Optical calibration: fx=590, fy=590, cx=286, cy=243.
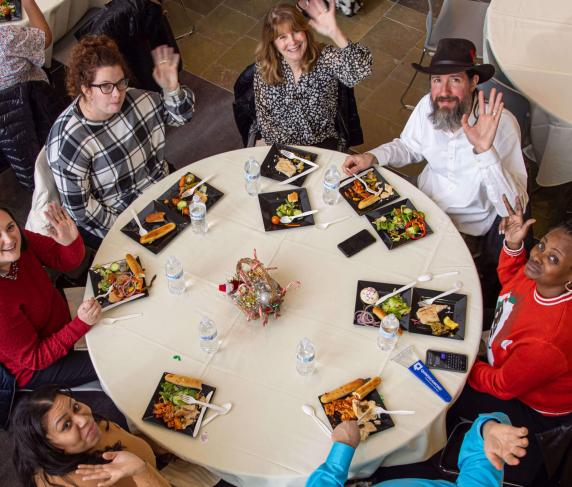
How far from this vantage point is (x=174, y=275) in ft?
7.80

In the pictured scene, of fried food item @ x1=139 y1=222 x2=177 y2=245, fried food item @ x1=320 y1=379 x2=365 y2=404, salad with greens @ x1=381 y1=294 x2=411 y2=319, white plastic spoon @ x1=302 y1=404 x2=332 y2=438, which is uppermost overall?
fried food item @ x1=139 y1=222 x2=177 y2=245

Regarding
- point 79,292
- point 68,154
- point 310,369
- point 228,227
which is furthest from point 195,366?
point 68,154

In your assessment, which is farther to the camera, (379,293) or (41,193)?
(41,193)

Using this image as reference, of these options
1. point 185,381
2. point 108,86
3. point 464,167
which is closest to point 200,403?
point 185,381

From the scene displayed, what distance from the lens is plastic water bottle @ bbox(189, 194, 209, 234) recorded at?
2572 mm

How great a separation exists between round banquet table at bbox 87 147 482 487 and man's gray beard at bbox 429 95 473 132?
34 cm

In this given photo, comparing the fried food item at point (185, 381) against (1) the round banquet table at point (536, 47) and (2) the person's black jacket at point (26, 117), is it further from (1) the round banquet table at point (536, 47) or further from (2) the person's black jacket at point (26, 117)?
(1) the round banquet table at point (536, 47)

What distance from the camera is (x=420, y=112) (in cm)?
297

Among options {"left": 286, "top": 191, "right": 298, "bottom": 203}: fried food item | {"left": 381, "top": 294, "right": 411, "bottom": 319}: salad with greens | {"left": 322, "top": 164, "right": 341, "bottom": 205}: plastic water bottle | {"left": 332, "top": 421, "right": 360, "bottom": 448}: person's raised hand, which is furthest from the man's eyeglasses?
{"left": 332, "top": 421, "right": 360, "bottom": 448}: person's raised hand

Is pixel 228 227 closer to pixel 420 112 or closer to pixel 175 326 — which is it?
pixel 175 326

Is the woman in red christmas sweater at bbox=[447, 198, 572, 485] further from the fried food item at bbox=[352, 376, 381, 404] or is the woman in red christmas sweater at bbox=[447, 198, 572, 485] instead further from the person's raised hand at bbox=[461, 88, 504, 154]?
the fried food item at bbox=[352, 376, 381, 404]

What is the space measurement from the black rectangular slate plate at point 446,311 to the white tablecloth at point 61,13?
283 centimetres

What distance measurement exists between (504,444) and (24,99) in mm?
2672

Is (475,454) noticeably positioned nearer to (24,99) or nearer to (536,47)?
(536,47)
